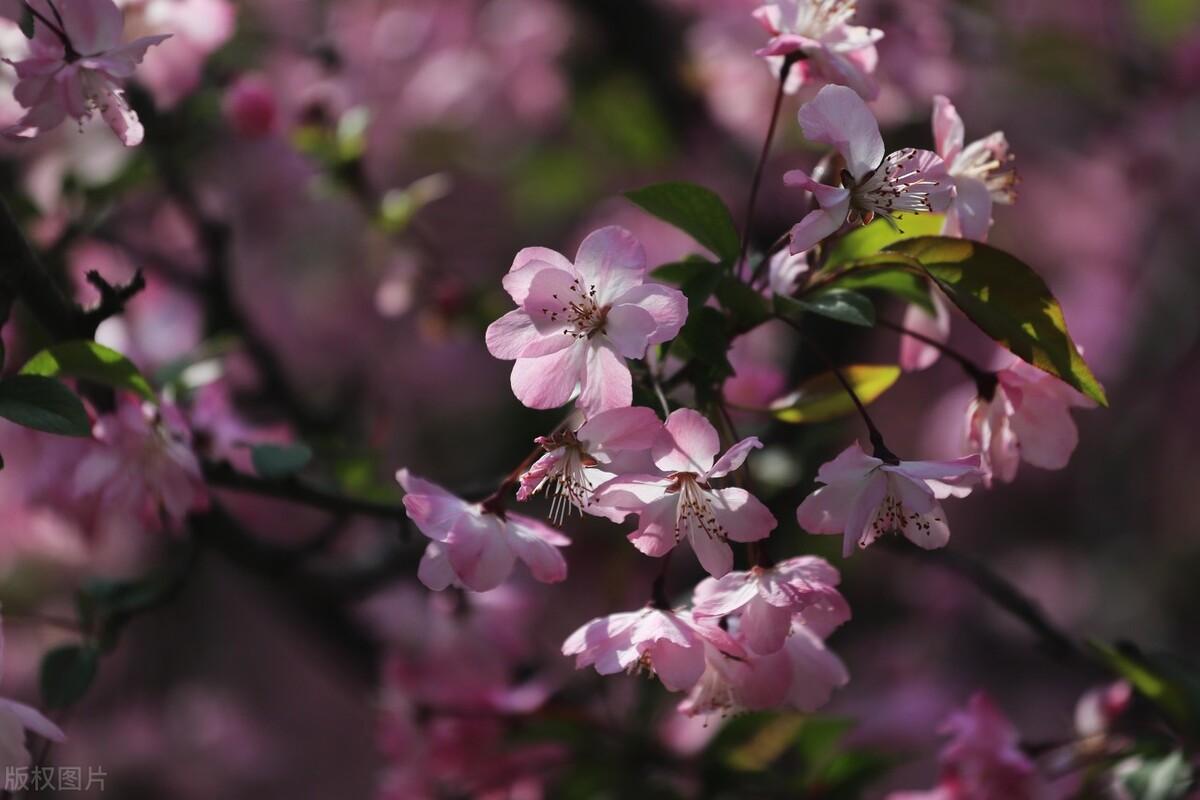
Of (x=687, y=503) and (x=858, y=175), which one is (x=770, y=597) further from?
(x=858, y=175)

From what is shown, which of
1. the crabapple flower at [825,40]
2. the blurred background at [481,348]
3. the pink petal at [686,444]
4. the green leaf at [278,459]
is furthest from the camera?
the blurred background at [481,348]

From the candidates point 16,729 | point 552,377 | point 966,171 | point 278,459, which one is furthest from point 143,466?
point 966,171

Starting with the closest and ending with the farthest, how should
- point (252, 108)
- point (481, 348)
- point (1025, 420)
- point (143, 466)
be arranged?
point (1025, 420), point (143, 466), point (252, 108), point (481, 348)

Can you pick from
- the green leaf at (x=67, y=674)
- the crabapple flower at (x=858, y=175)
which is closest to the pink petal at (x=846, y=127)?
the crabapple flower at (x=858, y=175)

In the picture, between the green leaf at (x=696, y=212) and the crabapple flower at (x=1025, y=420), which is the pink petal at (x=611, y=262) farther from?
the crabapple flower at (x=1025, y=420)

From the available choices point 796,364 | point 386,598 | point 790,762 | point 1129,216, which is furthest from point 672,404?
point 1129,216

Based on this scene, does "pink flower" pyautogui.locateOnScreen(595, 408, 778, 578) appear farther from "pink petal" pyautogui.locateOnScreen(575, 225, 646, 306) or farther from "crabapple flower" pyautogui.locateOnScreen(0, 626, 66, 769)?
"crabapple flower" pyautogui.locateOnScreen(0, 626, 66, 769)
